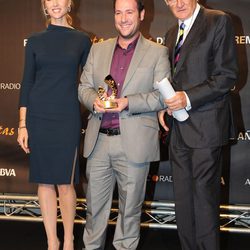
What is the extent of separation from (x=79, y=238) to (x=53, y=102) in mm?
1266

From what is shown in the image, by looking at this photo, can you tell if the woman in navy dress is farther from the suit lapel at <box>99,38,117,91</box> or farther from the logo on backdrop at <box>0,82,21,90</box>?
the logo on backdrop at <box>0,82,21,90</box>

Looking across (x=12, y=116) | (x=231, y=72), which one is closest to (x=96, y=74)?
(x=231, y=72)

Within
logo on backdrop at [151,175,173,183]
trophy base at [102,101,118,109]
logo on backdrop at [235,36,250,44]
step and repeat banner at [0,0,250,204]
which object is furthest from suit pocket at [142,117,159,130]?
logo on backdrop at [235,36,250,44]

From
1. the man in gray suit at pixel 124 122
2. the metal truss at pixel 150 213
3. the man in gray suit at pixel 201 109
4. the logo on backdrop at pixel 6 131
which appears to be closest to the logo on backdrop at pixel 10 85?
the logo on backdrop at pixel 6 131

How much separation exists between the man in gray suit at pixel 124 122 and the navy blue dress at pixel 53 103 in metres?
0.10

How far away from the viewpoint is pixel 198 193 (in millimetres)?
2529

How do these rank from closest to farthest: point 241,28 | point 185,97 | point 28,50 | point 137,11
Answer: point 185,97
point 137,11
point 28,50
point 241,28

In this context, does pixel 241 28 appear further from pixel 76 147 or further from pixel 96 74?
pixel 76 147

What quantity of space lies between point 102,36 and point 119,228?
1674 millimetres

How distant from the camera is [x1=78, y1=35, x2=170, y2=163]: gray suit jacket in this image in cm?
260

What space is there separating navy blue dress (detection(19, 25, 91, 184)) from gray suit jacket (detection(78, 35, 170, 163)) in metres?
0.15

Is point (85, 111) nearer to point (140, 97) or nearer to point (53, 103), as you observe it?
point (53, 103)

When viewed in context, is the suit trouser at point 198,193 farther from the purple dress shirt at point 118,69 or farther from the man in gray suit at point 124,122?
the purple dress shirt at point 118,69

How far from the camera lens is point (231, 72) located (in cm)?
243
